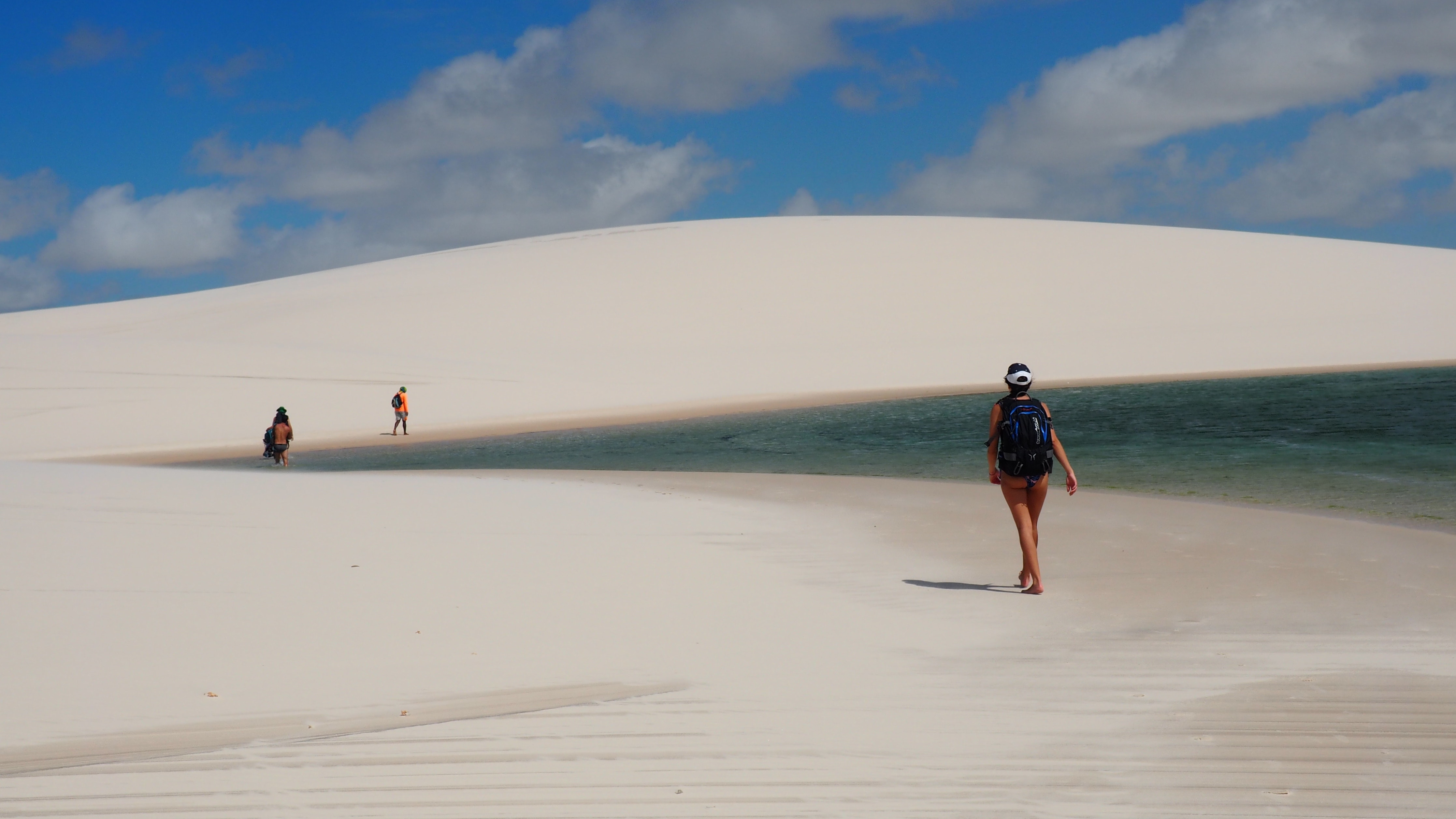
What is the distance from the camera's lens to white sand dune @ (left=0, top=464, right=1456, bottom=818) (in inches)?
158

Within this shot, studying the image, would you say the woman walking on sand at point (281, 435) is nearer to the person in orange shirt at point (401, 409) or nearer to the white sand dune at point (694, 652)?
the person in orange shirt at point (401, 409)

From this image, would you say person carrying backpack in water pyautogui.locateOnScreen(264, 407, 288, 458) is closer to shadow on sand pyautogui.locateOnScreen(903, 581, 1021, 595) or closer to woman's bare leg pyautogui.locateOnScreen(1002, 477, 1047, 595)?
shadow on sand pyautogui.locateOnScreen(903, 581, 1021, 595)

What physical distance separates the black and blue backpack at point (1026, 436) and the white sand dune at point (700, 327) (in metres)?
23.8

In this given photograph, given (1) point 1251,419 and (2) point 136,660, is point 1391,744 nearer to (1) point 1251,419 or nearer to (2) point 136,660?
(2) point 136,660

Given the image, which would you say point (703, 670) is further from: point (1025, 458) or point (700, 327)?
point (700, 327)

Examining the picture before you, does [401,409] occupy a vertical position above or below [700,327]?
below

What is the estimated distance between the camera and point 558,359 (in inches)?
1761

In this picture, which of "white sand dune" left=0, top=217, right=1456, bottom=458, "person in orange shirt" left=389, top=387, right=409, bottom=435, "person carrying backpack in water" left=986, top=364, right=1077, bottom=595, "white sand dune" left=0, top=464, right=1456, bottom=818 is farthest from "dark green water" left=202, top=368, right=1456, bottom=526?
"person carrying backpack in water" left=986, top=364, right=1077, bottom=595

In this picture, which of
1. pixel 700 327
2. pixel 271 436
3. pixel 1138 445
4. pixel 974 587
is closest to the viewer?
pixel 974 587

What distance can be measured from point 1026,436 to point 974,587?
1.14 metres

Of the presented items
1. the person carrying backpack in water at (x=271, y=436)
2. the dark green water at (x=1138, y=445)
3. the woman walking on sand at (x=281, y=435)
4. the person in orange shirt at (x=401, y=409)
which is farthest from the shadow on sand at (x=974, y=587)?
the person in orange shirt at (x=401, y=409)

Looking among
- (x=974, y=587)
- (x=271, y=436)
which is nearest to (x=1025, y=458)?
(x=974, y=587)

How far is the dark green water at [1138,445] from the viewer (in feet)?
49.2

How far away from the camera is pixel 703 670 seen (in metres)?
5.61
